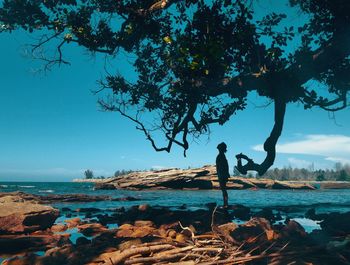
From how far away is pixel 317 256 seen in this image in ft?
17.4

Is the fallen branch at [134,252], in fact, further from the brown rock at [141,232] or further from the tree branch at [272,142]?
the tree branch at [272,142]

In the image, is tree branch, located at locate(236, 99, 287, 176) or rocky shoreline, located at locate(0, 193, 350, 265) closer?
rocky shoreline, located at locate(0, 193, 350, 265)

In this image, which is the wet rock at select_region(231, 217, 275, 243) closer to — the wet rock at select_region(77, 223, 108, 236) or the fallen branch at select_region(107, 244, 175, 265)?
the fallen branch at select_region(107, 244, 175, 265)

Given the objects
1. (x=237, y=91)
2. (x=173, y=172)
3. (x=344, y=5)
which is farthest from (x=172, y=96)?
(x=173, y=172)

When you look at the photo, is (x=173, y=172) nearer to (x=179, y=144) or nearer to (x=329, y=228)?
(x=179, y=144)

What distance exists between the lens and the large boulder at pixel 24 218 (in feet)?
30.2

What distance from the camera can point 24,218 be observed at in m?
9.55

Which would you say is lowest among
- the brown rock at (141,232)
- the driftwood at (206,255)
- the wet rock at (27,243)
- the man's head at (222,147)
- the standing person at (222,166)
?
the wet rock at (27,243)

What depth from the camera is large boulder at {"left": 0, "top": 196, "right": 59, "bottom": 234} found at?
9195 mm

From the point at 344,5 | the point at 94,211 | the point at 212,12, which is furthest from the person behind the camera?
the point at 94,211

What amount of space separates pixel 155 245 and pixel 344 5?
982 centimetres

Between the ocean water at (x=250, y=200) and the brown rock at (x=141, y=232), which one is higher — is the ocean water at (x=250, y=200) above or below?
below

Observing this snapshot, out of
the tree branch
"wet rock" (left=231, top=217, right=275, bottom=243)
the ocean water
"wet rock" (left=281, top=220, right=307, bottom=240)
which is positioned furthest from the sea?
"wet rock" (left=231, top=217, right=275, bottom=243)

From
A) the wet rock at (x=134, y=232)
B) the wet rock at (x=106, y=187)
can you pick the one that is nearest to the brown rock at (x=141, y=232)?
the wet rock at (x=134, y=232)
